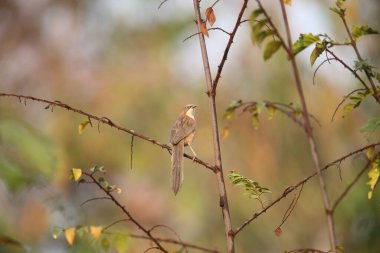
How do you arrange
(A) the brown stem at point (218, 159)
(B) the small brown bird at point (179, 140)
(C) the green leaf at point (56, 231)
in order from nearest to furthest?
1. (A) the brown stem at point (218, 159)
2. (C) the green leaf at point (56, 231)
3. (B) the small brown bird at point (179, 140)

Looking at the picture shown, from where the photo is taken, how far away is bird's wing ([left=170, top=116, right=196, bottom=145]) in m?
2.52

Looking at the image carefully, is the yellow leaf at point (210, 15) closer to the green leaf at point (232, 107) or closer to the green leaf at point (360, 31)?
the green leaf at point (232, 107)

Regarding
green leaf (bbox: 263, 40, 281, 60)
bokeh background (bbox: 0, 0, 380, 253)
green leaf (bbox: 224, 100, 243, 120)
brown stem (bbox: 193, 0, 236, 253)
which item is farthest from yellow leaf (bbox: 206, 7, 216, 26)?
bokeh background (bbox: 0, 0, 380, 253)

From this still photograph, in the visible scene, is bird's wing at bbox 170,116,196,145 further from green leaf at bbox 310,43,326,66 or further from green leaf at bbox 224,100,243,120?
green leaf at bbox 310,43,326,66

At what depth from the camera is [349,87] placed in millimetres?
7824

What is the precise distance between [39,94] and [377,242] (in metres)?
6.97

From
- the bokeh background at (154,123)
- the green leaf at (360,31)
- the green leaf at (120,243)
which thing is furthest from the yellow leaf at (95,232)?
the bokeh background at (154,123)

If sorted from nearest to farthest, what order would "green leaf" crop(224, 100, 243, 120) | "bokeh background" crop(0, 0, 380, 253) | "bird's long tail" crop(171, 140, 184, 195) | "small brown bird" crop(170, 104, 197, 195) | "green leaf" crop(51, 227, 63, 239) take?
"green leaf" crop(51, 227, 63, 239)
"bird's long tail" crop(171, 140, 184, 195)
"small brown bird" crop(170, 104, 197, 195)
"green leaf" crop(224, 100, 243, 120)
"bokeh background" crop(0, 0, 380, 253)

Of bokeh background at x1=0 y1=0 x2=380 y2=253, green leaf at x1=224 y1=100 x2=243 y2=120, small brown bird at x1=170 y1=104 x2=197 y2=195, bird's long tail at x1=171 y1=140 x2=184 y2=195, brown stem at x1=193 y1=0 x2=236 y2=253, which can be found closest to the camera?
brown stem at x1=193 y1=0 x2=236 y2=253

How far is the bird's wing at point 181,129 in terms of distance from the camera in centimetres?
252

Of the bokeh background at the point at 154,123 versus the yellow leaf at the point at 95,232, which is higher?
the bokeh background at the point at 154,123

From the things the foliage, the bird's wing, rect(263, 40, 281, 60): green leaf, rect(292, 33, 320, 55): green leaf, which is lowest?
the foliage

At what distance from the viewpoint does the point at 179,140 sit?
8.11 feet

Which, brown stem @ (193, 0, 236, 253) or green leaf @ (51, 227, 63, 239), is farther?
green leaf @ (51, 227, 63, 239)
